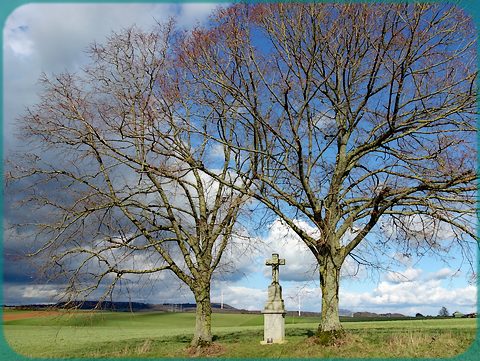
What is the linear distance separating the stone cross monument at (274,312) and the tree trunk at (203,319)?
2.28 meters

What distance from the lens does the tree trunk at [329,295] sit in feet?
48.2

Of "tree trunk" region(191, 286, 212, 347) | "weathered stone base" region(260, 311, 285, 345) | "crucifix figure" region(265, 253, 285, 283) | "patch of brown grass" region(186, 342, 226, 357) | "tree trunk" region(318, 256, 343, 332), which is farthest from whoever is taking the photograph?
"tree trunk" region(191, 286, 212, 347)

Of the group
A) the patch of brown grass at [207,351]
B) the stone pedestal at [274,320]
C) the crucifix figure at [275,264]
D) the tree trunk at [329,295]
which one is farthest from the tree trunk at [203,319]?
the tree trunk at [329,295]

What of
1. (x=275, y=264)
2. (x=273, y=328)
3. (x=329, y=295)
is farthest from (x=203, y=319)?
(x=329, y=295)

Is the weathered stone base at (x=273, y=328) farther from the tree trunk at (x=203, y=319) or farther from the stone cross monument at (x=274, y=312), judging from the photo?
the tree trunk at (x=203, y=319)

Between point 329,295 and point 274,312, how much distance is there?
2.67m

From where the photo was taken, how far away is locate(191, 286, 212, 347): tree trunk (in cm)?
1788

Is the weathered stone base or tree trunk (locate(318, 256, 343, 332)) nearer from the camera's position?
tree trunk (locate(318, 256, 343, 332))

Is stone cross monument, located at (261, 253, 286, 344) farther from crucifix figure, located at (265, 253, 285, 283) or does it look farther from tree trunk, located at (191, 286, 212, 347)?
tree trunk, located at (191, 286, 212, 347)

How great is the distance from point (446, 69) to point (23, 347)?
19340 millimetres

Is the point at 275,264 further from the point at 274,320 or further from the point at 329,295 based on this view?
the point at 329,295

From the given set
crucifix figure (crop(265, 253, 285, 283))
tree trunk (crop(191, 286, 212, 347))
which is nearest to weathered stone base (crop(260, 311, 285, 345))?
crucifix figure (crop(265, 253, 285, 283))

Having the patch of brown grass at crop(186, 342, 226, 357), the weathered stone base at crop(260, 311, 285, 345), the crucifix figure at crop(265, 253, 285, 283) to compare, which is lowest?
the patch of brown grass at crop(186, 342, 226, 357)

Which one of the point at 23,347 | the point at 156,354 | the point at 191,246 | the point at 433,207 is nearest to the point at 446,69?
the point at 433,207
